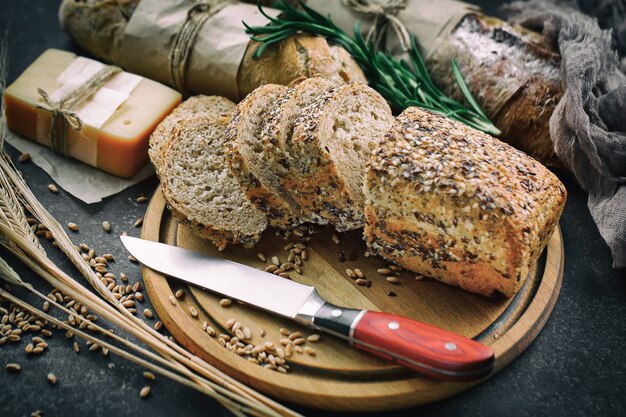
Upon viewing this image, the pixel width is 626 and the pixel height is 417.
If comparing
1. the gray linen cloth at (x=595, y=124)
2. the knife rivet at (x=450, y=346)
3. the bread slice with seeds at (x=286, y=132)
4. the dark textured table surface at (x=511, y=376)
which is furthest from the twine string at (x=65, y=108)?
the gray linen cloth at (x=595, y=124)

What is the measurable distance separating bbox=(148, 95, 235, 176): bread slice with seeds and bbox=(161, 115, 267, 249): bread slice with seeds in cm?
10

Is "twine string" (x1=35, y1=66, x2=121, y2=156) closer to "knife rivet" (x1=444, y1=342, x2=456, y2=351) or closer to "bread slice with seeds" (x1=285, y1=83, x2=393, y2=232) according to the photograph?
"bread slice with seeds" (x1=285, y1=83, x2=393, y2=232)

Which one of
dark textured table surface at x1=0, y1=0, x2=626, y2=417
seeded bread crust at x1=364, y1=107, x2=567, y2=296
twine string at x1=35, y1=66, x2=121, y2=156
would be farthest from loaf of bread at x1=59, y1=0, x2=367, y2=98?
dark textured table surface at x1=0, y1=0, x2=626, y2=417

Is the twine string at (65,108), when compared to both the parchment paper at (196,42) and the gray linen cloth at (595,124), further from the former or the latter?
the gray linen cloth at (595,124)

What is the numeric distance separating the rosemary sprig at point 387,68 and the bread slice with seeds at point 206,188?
29.6 inches

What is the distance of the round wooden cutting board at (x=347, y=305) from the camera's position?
2.55 m

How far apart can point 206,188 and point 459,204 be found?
1323 mm

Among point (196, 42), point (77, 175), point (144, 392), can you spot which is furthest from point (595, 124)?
point (77, 175)

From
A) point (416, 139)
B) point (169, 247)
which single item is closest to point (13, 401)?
point (169, 247)

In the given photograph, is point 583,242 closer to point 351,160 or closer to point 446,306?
point 446,306

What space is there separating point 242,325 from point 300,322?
0.27 meters

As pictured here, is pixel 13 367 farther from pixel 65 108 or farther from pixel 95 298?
pixel 65 108

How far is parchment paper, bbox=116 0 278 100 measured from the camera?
395cm

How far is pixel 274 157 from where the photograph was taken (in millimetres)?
3010
